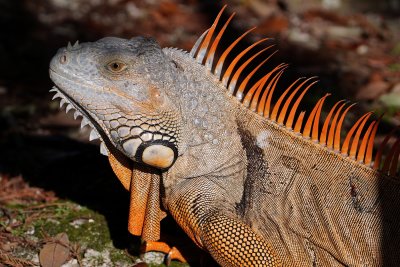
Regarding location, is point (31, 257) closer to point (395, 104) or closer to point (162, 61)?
point (162, 61)

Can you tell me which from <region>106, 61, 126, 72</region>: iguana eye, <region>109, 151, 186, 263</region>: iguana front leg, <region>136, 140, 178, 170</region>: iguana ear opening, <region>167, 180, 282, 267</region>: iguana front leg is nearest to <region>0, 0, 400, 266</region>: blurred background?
<region>109, 151, 186, 263</region>: iguana front leg

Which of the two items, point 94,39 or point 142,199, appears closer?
point 142,199

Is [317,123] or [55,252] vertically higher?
[317,123]

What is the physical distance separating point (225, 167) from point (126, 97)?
2.74 ft

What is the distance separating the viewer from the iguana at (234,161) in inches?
168

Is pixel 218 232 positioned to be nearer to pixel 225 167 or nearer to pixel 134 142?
pixel 225 167

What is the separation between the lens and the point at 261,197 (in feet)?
14.8

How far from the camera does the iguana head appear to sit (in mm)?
4363

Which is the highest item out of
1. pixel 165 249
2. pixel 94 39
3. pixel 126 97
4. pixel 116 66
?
pixel 94 39

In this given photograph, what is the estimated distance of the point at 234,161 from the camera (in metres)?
4.55

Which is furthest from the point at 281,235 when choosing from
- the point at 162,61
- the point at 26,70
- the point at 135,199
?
the point at 26,70

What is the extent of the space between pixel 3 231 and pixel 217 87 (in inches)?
84.9

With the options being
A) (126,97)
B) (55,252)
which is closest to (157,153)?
(126,97)

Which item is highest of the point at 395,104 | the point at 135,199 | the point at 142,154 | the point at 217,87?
the point at 395,104
